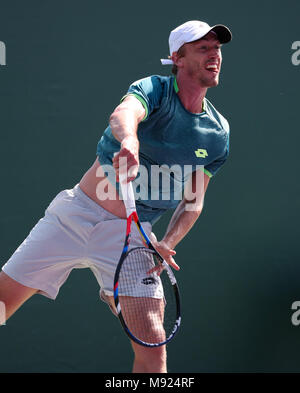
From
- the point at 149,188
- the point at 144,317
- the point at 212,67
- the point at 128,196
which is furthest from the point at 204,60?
the point at 144,317

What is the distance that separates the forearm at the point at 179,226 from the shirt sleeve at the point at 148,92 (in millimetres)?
501

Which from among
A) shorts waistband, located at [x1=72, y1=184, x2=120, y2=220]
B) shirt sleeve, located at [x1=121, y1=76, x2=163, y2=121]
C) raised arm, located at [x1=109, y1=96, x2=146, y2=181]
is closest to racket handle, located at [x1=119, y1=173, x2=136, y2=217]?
raised arm, located at [x1=109, y1=96, x2=146, y2=181]

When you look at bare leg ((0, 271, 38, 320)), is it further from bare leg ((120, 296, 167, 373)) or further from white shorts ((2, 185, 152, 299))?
bare leg ((120, 296, 167, 373))

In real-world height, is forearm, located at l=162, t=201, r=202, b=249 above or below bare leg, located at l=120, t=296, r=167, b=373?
above

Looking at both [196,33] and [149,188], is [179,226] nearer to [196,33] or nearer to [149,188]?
[149,188]

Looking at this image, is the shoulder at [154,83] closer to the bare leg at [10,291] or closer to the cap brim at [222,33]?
the cap brim at [222,33]

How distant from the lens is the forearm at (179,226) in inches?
103

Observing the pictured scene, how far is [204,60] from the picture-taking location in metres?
2.49

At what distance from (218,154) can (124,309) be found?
0.76 meters

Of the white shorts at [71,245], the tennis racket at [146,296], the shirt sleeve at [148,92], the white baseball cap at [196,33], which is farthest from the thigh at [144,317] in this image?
the white baseball cap at [196,33]

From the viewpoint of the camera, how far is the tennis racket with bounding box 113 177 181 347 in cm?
239

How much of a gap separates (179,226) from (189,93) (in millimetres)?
561

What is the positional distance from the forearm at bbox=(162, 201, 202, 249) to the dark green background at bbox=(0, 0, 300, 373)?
93 cm
